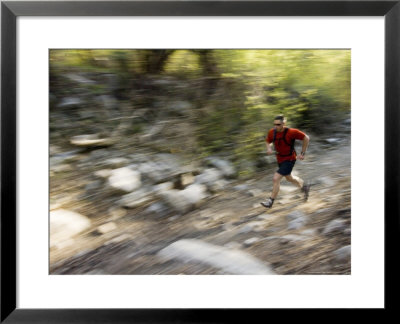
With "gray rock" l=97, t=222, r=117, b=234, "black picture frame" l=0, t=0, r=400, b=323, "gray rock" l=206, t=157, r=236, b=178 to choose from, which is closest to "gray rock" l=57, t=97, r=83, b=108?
"black picture frame" l=0, t=0, r=400, b=323

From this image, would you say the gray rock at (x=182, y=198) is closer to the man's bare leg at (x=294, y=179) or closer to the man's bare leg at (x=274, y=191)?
the man's bare leg at (x=274, y=191)

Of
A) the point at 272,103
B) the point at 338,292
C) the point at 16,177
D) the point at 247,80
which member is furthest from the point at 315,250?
the point at 16,177

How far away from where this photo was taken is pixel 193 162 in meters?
2.02

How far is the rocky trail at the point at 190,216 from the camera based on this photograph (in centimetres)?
198

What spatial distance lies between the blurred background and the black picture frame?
8.1 inches

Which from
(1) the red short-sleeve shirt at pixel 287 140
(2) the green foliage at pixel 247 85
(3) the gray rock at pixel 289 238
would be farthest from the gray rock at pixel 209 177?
(3) the gray rock at pixel 289 238

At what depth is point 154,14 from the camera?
1.94 m

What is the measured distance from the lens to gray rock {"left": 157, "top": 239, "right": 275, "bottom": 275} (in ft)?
6.49

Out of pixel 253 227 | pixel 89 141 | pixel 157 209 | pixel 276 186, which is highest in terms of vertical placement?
pixel 89 141

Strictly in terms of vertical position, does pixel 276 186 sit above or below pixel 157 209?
above

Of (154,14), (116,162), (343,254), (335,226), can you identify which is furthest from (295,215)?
(154,14)

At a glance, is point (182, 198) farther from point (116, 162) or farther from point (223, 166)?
point (116, 162)

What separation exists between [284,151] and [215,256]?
71 cm

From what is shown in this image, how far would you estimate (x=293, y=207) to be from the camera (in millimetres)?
2004
